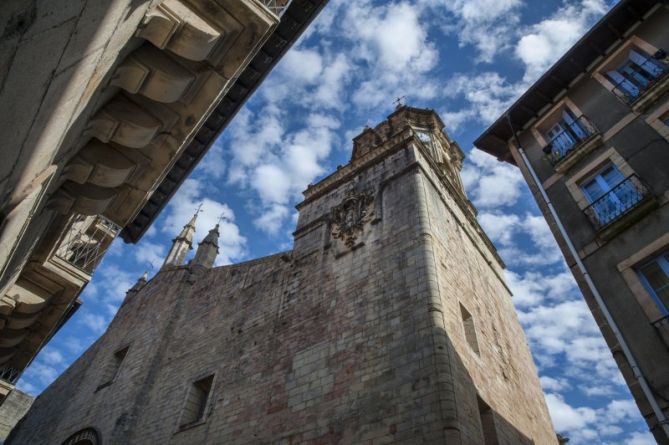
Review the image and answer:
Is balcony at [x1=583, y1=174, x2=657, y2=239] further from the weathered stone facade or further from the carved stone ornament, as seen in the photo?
the weathered stone facade

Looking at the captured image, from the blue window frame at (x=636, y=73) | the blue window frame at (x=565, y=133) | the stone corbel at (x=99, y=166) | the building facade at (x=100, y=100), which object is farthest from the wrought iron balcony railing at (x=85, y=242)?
the blue window frame at (x=636, y=73)

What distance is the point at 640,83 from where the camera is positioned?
835 cm

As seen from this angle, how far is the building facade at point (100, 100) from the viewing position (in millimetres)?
1889

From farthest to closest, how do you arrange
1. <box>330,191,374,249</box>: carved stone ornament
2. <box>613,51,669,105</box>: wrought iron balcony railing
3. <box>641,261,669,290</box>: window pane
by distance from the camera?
<box>330,191,374,249</box>: carved stone ornament < <box>613,51,669,105</box>: wrought iron balcony railing < <box>641,261,669,290</box>: window pane

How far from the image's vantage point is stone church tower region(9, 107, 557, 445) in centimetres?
834

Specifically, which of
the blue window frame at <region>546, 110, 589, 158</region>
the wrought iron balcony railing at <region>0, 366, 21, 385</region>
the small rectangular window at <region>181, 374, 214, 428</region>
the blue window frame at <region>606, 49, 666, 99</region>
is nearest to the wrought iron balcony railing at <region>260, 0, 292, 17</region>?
the blue window frame at <region>546, 110, 589, 158</region>

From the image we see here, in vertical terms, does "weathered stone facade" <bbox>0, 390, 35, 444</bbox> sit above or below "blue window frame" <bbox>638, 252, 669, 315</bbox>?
above

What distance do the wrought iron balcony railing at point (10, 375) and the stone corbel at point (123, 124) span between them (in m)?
8.94

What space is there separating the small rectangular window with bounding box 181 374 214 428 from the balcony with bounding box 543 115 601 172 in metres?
10.9

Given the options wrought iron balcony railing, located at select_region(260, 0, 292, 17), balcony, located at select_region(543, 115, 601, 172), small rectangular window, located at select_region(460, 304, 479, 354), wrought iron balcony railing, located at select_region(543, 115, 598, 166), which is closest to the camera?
wrought iron balcony railing, located at select_region(260, 0, 292, 17)

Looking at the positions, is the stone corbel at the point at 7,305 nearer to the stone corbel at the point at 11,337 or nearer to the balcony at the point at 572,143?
the stone corbel at the point at 11,337

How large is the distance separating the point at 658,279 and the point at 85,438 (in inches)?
651

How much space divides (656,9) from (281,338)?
11.6 metres

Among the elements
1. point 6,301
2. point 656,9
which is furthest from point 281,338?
point 656,9
